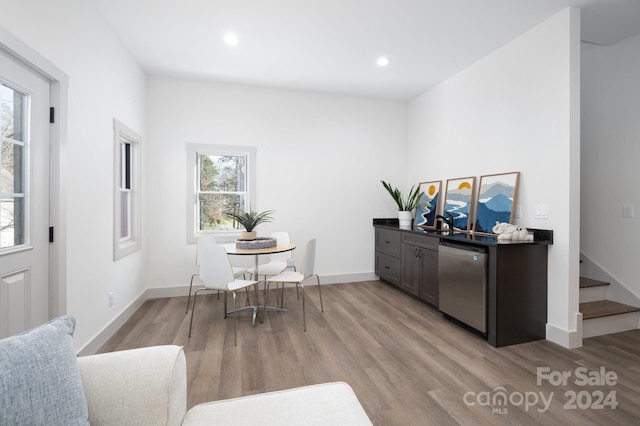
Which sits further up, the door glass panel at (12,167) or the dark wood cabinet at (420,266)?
the door glass panel at (12,167)

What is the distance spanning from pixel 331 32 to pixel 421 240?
8.27 feet

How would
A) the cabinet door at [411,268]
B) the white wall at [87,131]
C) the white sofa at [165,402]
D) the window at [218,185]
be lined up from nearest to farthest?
1. the white sofa at [165,402]
2. the white wall at [87,131]
3. the cabinet door at [411,268]
4. the window at [218,185]

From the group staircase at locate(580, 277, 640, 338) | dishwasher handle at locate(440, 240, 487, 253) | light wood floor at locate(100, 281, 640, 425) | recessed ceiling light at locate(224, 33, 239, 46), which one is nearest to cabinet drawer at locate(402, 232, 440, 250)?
dishwasher handle at locate(440, 240, 487, 253)

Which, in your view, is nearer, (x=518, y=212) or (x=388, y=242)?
(x=518, y=212)

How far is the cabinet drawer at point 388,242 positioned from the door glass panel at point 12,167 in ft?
12.3

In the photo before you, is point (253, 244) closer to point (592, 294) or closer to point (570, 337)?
point (570, 337)

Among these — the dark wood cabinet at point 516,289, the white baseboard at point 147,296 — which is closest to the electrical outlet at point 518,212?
the dark wood cabinet at point 516,289

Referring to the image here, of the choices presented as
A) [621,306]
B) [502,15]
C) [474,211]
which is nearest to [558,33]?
[502,15]

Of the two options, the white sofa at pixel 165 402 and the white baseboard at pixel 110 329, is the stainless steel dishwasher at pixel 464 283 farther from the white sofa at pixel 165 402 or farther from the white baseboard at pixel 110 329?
the white baseboard at pixel 110 329

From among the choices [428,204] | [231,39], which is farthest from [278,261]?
[231,39]

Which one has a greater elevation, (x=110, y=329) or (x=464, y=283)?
(x=464, y=283)

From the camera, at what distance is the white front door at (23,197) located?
1608 millimetres

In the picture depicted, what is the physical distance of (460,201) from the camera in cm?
365

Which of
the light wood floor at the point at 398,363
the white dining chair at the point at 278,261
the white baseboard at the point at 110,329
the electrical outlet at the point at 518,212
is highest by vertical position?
the electrical outlet at the point at 518,212
